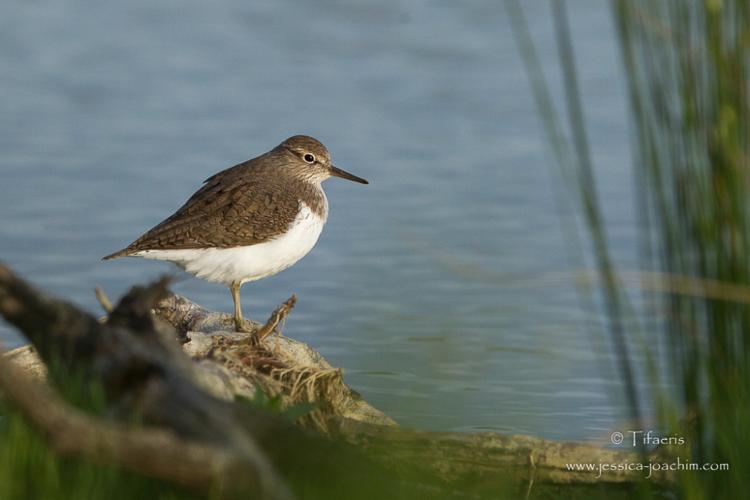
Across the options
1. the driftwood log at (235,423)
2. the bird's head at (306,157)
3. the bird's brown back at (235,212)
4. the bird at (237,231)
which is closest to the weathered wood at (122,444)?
the driftwood log at (235,423)

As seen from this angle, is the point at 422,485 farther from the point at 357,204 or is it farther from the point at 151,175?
the point at 151,175

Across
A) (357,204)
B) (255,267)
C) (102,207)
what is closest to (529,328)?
(255,267)

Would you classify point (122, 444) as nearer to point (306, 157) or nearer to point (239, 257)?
point (239, 257)

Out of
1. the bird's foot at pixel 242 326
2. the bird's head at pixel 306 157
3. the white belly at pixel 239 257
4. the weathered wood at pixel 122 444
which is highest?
the bird's head at pixel 306 157

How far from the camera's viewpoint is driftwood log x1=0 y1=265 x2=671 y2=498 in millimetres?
3480

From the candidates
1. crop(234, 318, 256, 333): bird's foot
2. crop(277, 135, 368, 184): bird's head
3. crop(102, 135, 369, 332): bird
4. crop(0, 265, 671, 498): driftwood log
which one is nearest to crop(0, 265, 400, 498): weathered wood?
crop(0, 265, 671, 498): driftwood log

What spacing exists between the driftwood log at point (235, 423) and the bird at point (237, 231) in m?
1.71

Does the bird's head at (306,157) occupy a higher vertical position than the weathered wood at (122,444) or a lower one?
higher

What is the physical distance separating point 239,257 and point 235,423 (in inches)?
194

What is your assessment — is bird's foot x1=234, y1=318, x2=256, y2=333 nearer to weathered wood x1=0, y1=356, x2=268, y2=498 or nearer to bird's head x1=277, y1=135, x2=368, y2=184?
bird's head x1=277, y1=135, x2=368, y2=184

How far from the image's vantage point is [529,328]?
30.5ft

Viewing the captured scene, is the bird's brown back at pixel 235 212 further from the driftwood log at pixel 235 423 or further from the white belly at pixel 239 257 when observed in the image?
the driftwood log at pixel 235 423

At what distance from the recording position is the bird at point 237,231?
28.4 ft

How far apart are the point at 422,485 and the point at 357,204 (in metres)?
7.43
